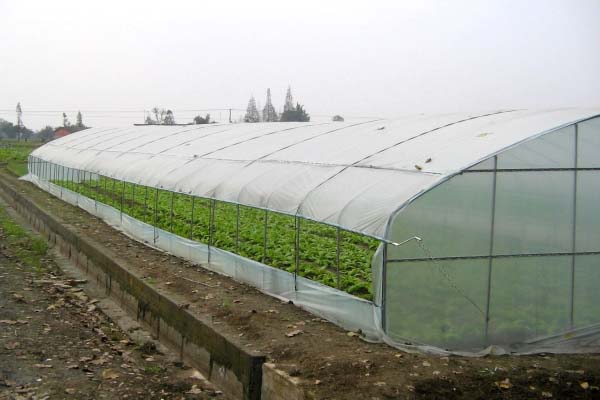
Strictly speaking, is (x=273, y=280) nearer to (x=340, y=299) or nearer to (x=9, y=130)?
(x=340, y=299)

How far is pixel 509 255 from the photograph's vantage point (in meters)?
9.29

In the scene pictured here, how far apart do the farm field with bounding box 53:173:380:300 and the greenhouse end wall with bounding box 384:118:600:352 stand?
4.60 feet

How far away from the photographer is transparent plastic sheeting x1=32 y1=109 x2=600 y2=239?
9.43 meters

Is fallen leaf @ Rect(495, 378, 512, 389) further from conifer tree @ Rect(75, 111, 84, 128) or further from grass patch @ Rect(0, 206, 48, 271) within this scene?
conifer tree @ Rect(75, 111, 84, 128)

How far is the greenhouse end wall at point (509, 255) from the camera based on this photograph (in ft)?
28.7

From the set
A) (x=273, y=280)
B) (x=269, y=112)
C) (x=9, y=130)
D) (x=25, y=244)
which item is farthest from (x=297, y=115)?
(x=9, y=130)

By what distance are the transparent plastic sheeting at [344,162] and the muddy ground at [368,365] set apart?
1.52 meters

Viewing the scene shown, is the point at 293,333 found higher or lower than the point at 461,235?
lower

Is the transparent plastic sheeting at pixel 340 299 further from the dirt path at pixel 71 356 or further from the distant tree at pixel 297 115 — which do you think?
the distant tree at pixel 297 115

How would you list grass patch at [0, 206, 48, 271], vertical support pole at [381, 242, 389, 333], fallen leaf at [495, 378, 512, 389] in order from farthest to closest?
grass patch at [0, 206, 48, 271], vertical support pole at [381, 242, 389, 333], fallen leaf at [495, 378, 512, 389]

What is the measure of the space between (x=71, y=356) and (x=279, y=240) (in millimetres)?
5014

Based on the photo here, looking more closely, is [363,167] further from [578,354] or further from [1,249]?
[1,249]

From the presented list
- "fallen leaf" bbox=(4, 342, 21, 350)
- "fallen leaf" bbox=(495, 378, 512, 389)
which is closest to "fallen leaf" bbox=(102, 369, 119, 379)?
"fallen leaf" bbox=(4, 342, 21, 350)

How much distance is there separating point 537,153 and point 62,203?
69.4ft
